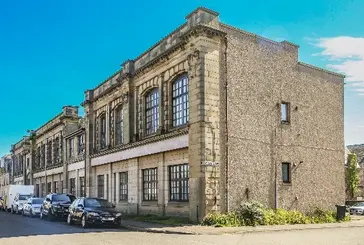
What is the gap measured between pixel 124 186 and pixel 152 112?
6.55 meters

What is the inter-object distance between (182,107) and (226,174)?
5.00 m

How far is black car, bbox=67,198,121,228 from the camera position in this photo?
2291cm

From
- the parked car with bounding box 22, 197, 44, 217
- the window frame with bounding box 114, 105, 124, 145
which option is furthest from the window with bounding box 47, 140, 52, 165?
the window frame with bounding box 114, 105, 124, 145

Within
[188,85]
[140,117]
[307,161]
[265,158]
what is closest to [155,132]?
[140,117]

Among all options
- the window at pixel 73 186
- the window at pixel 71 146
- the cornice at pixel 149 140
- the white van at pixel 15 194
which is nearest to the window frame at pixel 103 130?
the cornice at pixel 149 140

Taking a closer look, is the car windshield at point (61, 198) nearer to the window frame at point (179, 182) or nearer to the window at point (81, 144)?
the window frame at point (179, 182)

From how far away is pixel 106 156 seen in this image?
36438 mm

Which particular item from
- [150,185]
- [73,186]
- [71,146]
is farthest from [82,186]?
[150,185]

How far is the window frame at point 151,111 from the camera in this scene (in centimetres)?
3016

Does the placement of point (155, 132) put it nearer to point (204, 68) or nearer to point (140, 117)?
point (140, 117)

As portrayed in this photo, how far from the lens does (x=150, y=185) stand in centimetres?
2972

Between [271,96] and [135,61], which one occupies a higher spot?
[135,61]

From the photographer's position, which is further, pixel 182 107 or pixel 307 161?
pixel 307 161

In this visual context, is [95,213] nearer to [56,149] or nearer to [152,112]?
[152,112]
